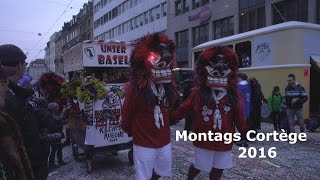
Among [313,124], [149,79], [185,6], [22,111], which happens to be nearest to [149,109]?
[149,79]

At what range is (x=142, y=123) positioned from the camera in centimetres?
469

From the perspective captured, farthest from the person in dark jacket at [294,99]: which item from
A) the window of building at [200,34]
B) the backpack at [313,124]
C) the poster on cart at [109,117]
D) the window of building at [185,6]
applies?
the window of building at [185,6]

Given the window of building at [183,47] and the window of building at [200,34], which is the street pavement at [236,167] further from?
the window of building at [183,47]

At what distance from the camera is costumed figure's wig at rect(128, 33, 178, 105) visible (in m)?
4.70

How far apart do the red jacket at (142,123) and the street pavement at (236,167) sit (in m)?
1.98

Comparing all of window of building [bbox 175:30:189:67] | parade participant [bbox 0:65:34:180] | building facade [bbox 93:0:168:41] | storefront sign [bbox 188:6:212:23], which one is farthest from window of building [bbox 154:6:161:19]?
parade participant [bbox 0:65:34:180]

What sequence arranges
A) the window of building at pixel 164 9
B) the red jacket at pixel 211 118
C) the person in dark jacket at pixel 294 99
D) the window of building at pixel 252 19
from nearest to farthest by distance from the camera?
1. the red jacket at pixel 211 118
2. the person in dark jacket at pixel 294 99
3. the window of building at pixel 252 19
4. the window of building at pixel 164 9

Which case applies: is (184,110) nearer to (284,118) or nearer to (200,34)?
(284,118)

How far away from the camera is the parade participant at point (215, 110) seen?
5148 mm

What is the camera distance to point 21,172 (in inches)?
85.4

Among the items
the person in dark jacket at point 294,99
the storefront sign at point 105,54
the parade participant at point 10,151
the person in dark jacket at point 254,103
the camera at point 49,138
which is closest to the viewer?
the parade participant at point 10,151

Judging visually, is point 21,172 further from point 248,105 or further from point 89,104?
point 248,105

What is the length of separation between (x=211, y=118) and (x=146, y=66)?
1159 millimetres

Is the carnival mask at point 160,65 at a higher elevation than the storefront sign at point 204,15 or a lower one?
lower
